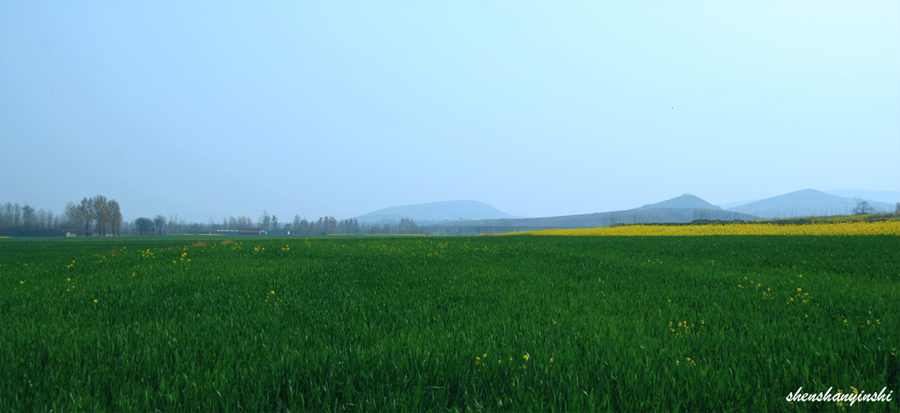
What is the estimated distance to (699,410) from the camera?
9.93 feet

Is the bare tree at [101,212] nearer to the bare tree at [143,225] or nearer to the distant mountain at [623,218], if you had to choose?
the bare tree at [143,225]

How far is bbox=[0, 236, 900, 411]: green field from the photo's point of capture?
3.16 m

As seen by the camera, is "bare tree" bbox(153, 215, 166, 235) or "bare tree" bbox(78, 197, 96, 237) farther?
"bare tree" bbox(153, 215, 166, 235)

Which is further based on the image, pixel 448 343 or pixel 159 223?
pixel 159 223

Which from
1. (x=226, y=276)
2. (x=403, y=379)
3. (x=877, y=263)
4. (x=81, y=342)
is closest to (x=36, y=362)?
(x=81, y=342)

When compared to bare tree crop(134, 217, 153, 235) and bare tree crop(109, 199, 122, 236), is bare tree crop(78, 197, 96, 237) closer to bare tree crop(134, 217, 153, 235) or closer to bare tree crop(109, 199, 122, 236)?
bare tree crop(109, 199, 122, 236)

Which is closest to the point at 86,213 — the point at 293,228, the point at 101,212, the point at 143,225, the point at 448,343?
the point at 101,212

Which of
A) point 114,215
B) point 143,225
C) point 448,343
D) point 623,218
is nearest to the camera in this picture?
point 448,343

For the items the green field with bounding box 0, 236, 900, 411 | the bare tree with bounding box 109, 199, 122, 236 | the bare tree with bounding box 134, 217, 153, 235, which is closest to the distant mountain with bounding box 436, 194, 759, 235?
the green field with bounding box 0, 236, 900, 411

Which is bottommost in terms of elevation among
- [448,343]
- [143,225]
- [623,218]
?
[448,343]

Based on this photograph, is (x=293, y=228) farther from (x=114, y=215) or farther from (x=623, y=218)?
(x=623, y=218)

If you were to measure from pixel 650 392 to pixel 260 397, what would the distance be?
11.2ft

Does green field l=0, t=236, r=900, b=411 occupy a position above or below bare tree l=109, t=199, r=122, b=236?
below

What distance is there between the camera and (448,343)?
14.2ft
